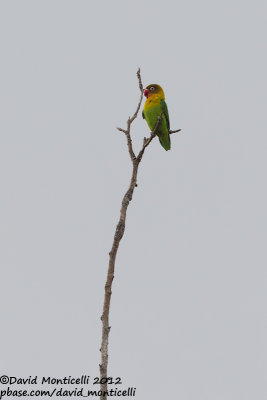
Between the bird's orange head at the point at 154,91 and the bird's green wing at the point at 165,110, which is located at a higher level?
the bird's orange head at the point at 154,91

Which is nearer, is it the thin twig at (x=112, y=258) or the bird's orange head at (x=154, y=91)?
the thin twig at (x=112, y=258)

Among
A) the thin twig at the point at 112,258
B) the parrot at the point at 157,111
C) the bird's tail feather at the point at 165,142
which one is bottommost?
the thin twig at the point at 112,258

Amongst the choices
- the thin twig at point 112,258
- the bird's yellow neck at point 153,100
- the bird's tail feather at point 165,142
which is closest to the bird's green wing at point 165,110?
the bird's yellow neck at point 153,100

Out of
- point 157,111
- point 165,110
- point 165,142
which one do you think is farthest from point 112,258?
point 165,142

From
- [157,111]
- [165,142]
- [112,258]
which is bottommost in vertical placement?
[112,258]

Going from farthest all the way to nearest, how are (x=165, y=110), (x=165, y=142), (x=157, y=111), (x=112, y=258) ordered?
1. (x=165, y=142)
2. (x=165, y=110)
3. (x=157, y=111)
4. (x=112, y=258)

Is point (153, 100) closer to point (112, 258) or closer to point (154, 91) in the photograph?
point (154, 91)

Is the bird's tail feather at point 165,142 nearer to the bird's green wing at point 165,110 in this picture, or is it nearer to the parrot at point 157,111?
the parrot at point 157,111

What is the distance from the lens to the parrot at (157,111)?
1252 centimetres

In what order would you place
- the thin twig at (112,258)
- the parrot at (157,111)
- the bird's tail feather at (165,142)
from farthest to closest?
the bird's tail feather at (165,142) → the parrot at (157,111) → the thin twig at (112,258)

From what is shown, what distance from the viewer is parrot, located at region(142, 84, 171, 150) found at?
12.5 m

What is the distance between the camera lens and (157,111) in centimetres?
1252

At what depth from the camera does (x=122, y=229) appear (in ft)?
16.2

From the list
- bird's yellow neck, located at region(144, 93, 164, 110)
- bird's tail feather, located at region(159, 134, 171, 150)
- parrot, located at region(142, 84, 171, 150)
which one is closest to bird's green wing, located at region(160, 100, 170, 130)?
parrot, located at region(142, 84, 171, 150)
